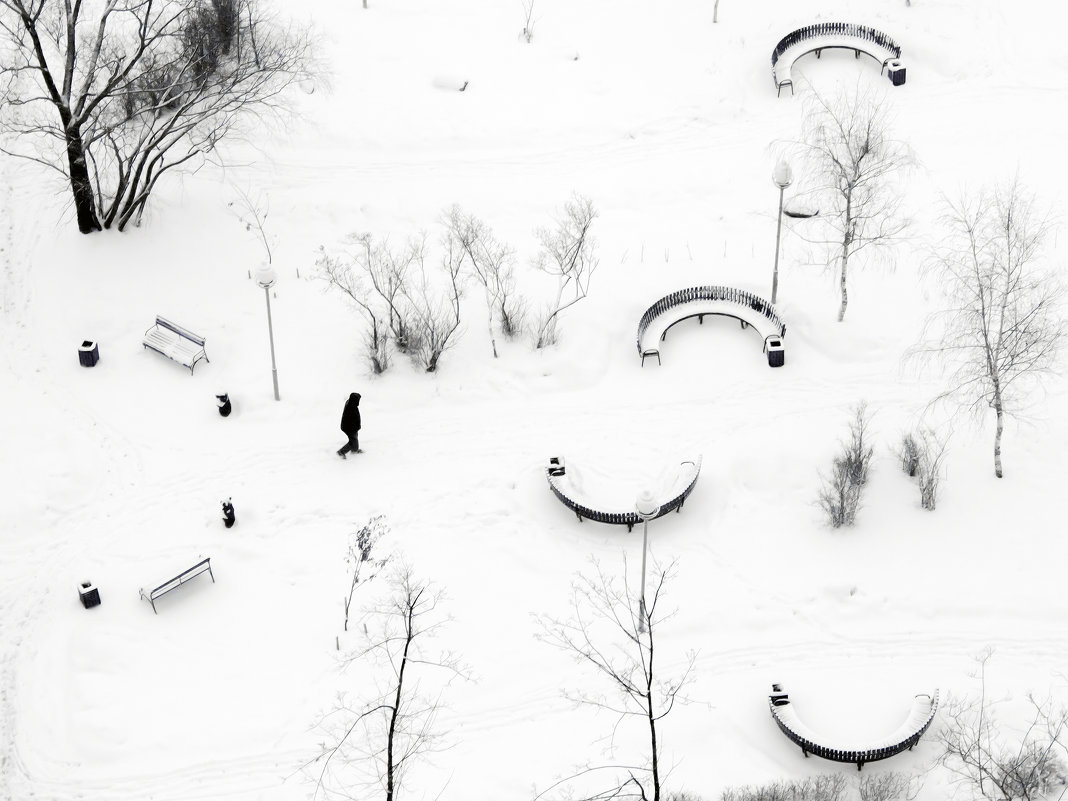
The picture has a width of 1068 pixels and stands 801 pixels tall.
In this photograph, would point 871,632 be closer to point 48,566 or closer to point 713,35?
point 48,566

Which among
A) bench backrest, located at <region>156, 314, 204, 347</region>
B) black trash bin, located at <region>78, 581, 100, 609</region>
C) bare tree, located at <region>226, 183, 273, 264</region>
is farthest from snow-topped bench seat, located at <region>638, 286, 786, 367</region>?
black trash bin, located at <region>78, 581, 100, 609</region>

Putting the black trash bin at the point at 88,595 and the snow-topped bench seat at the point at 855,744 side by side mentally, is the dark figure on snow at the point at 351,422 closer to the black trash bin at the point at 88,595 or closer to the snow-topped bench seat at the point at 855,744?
the black trash bin at the point at 88,595

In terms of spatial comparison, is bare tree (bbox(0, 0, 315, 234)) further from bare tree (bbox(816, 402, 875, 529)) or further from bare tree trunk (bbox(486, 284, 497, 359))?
bare tree (bbox(816, 402, 875, 529))

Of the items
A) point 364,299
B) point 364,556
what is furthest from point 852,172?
point 364,556

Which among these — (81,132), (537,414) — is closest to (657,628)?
(537,414)

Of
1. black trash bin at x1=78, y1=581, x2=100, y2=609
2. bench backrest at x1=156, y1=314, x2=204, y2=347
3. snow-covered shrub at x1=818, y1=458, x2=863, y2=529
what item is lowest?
black trash bin at x1=78, y1=581, x2=100, y2=609

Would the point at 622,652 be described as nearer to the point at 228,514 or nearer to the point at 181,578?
the point at 228,514

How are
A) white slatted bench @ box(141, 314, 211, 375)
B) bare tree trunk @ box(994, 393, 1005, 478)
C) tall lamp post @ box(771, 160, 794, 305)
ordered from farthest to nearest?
white slatted bench @ box(141, 314, 211, 375)
tall lamp post @ box(771, 160, 794, 305)
bare tree trunk @ box(994, 393, 1005, 478)
